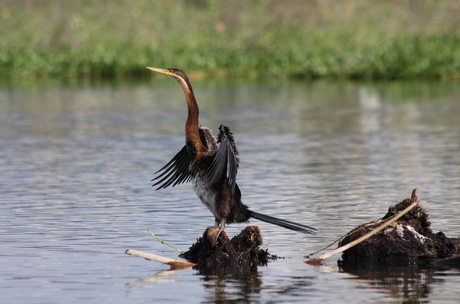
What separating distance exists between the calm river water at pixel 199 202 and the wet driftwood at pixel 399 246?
17cm

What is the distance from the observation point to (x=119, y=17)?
123ft

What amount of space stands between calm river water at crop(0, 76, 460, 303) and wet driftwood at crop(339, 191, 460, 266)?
0.57 feet

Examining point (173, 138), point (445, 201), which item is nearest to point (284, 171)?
point (445, 201)

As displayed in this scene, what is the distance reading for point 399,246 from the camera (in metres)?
6.35

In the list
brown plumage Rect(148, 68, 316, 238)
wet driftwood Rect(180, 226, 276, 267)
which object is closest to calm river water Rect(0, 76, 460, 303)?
wet driftwood Rect(180, 226, 276, 267)

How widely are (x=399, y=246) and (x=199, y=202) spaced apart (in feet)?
10.2

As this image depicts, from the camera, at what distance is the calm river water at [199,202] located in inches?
226

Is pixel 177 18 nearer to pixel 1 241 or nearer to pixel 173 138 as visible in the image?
pixel 173 138

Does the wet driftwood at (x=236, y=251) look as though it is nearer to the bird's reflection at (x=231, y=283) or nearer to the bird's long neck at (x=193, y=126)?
the bird's reflection at (x=231, y=283)

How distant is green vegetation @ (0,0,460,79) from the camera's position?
30750mm

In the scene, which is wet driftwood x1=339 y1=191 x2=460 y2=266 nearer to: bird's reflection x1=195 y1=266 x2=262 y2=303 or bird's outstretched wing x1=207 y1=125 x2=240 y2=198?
bird's reflection x1=195 y1=266 x2=262 y2=303

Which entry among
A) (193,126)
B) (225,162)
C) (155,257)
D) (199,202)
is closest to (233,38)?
(199,202)

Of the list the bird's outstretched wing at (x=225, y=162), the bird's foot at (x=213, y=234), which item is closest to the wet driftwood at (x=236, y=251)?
the bird's foot at (x=213, y=234)

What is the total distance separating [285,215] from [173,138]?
6.77m
